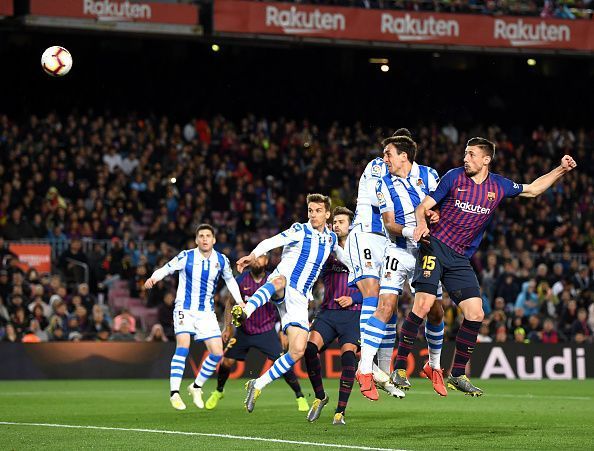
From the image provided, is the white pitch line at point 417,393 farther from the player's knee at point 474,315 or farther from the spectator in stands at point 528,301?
the player's knee at point 474,315

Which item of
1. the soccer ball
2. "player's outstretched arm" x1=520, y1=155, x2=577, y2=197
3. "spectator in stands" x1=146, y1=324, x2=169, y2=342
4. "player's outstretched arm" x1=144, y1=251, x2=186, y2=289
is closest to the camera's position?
"player's outstretched arm" x1=520, y1=155, x2=577, y2=197

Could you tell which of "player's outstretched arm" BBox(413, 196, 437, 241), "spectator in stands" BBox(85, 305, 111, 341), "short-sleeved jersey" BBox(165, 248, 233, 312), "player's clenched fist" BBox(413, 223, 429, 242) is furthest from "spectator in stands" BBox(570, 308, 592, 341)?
"player's clenched fist" BBox(413, 223, 429, 242)

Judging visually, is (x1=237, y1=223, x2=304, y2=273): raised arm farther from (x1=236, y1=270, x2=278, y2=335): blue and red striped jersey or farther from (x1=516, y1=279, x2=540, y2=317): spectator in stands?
(x1=516, y1=279, x2=540, y2=317): spectator in stands

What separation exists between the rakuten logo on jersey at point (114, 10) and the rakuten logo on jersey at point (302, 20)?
3.30 metres

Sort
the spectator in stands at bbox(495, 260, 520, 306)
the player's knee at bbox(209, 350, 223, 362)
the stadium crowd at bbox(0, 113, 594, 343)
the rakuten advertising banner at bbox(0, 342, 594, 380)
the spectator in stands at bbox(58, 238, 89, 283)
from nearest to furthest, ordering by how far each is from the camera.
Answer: the player's knee at bbox(209, 350, 223, 362) < the rakuten advertising banner at bbox(0, 342, 594, 380) < the stadium crowd at bbox(0, 113, 594, 343) < the spectator in stands at bbox(58, 238, 89, 283) < the spectator in stands at bbox(495, 260, 520, 306)

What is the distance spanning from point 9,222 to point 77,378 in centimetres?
438

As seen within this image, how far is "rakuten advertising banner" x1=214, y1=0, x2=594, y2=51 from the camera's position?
30.7 metres

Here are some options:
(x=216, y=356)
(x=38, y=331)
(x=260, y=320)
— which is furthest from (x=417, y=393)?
(x=38, y=331)

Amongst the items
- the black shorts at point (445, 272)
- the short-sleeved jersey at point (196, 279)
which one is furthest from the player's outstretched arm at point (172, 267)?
the black shorts at point (445, 272)

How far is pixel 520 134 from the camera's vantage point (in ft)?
123

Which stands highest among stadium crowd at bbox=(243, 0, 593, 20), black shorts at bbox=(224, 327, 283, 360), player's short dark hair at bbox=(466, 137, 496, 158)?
stadium crowd at bbox=(243, 0, 593, 20)

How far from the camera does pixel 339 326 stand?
14094mm

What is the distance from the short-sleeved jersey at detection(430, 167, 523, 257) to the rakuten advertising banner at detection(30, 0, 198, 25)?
18.8 meters

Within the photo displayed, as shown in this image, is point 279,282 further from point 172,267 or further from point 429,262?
point 429,262
